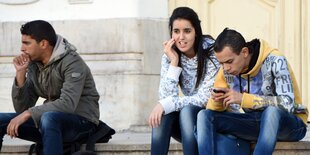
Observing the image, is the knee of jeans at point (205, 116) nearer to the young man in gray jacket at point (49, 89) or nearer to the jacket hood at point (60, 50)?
the young man in gray jacket at point (49, 89)

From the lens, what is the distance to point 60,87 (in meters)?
7.68

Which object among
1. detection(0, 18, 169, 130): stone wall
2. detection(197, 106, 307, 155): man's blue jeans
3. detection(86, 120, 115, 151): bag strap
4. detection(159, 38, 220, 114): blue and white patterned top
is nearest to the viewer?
detection(197, 106, 307, 155): man's blue jeans

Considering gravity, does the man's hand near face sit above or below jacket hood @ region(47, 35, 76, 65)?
below

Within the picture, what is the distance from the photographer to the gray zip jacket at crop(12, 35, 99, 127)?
24.6 feet

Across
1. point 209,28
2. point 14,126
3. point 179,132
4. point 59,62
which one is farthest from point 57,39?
point 209,28

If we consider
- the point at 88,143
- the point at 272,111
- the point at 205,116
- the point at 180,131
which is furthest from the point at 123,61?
the point at 272,111

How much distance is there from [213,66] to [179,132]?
0.53 m

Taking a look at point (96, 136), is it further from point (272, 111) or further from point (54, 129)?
point (272, 111)

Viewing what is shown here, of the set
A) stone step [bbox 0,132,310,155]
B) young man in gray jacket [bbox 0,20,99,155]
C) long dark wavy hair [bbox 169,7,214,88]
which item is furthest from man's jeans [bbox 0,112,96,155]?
long dark wavy hair [bbox 169,7,214,88]

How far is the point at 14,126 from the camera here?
24.5 feet

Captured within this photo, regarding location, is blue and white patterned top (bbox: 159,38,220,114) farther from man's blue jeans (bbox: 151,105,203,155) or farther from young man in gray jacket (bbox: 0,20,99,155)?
young man in gray jacket (bbox: 0,20,99,155)

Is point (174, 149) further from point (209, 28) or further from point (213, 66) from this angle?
point (209, 28)

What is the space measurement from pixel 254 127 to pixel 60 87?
162 cm

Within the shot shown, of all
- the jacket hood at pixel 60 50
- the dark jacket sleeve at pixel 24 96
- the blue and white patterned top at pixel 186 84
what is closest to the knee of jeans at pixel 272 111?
the blue and white patterned top at pixel 186 84
